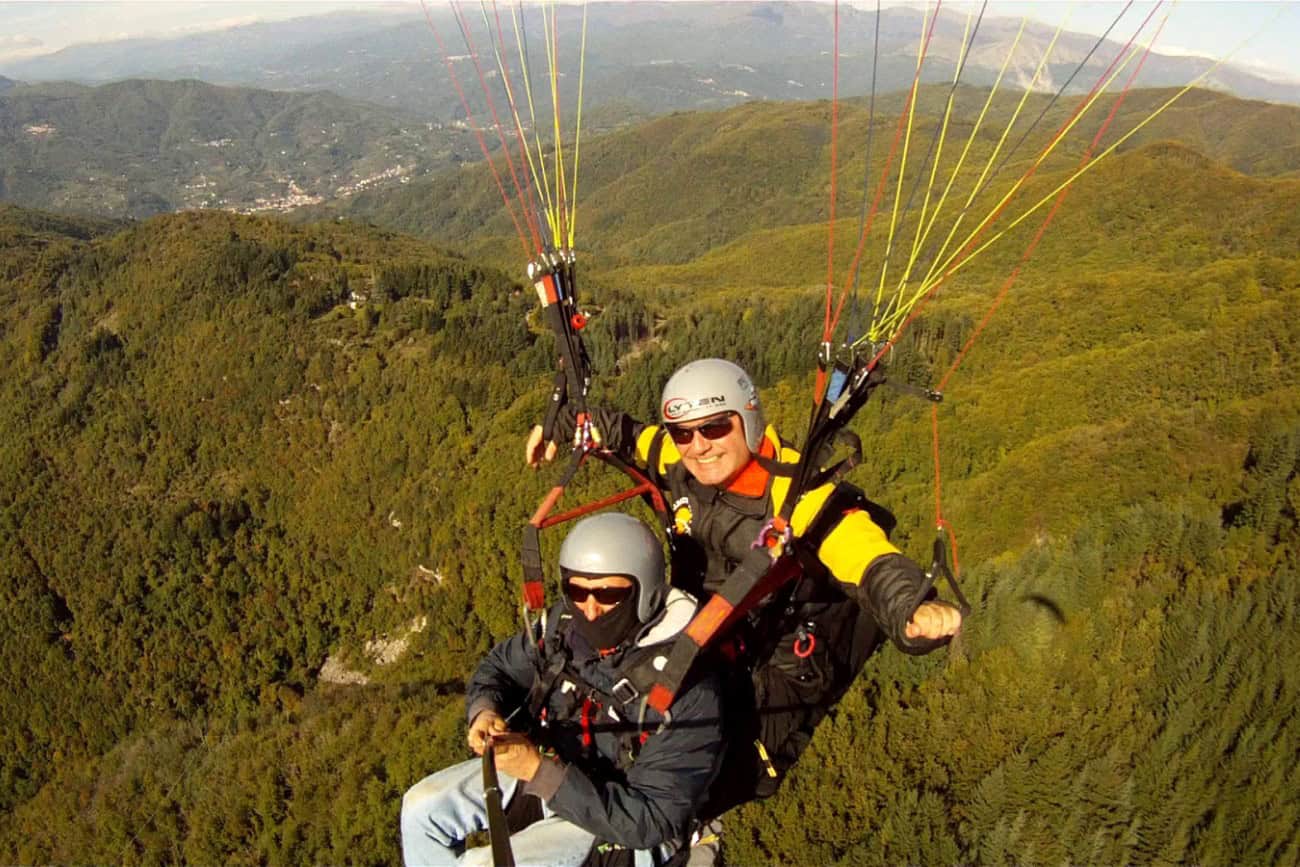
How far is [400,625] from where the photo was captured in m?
45.6

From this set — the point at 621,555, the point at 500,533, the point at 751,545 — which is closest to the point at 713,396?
the point at 751,545

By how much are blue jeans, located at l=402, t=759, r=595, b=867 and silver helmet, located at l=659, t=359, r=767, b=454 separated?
114 inches

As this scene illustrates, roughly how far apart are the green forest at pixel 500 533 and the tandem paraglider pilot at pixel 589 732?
8413 millimetres

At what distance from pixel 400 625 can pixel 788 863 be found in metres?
37.3

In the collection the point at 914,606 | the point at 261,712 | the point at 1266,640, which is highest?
the point at 914,606

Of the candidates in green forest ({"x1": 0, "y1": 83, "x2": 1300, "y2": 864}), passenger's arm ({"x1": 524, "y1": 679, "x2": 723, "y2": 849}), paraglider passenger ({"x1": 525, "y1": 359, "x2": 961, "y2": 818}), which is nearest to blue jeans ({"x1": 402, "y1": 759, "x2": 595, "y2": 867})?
passenger's arm ({"x1": 524, "y1": 679, "x2": 723, "y2": 849})

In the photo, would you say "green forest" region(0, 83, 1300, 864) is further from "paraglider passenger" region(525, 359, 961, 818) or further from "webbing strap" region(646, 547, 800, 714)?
"webbing strap" region(646, 547, 800, 714)

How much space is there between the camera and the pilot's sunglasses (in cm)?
456

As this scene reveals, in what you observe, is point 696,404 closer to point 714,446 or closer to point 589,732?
point 714,446

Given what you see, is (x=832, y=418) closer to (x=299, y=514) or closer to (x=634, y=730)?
(x=634, y=730)

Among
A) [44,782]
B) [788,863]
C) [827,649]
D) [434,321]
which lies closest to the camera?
[827,649]

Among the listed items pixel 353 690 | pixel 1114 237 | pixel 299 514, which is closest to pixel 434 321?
pixel 299 514

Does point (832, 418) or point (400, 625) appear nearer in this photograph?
point (832, 418)

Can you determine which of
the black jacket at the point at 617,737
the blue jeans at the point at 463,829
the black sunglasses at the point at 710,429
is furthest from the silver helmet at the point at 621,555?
the blue jeans at the point at 463,829
